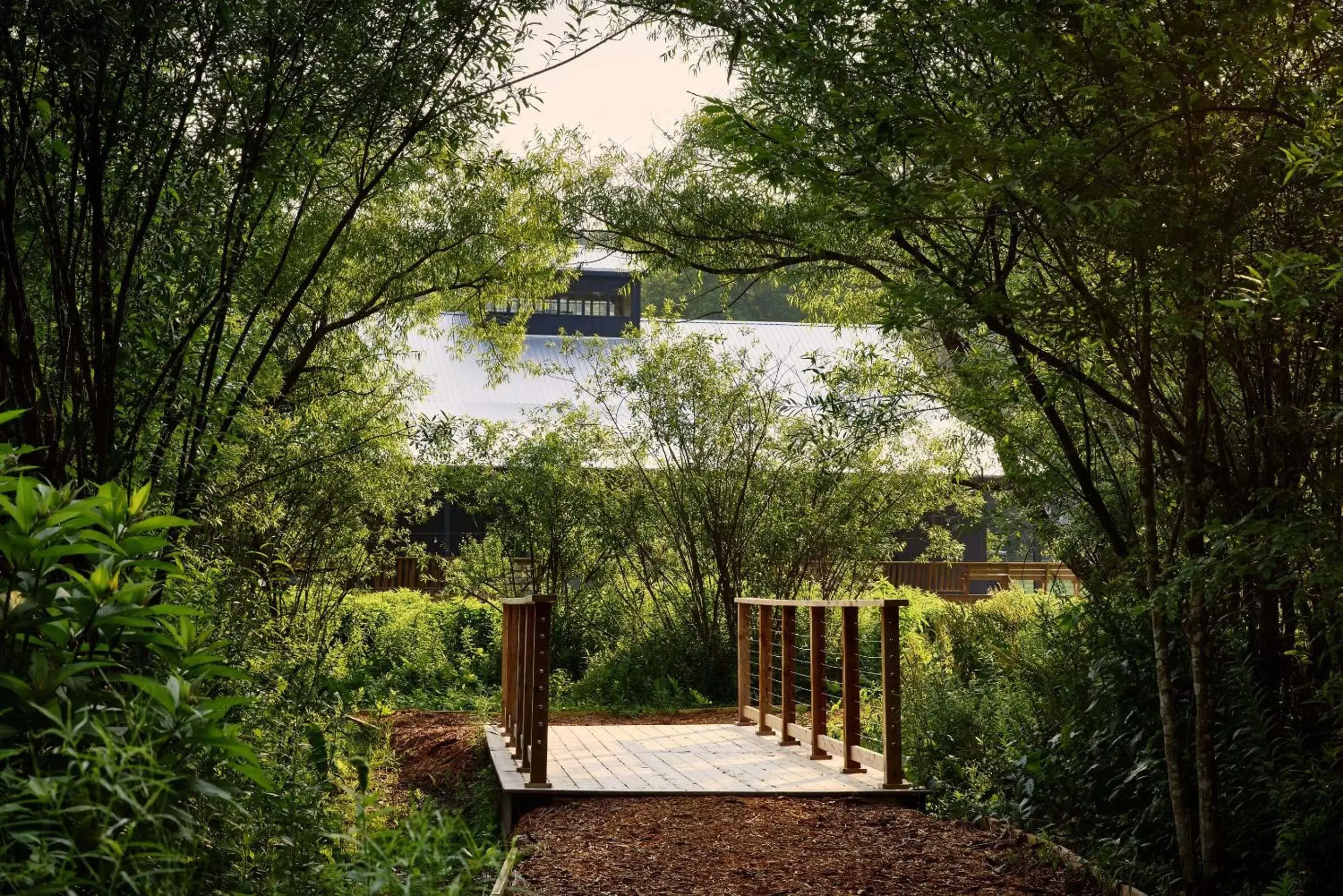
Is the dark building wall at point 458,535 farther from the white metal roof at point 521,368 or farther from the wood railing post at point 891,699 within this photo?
the wood railing post at point 891,699

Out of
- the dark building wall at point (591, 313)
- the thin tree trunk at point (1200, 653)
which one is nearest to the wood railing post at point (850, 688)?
the thin tree trunk at point (1200, 653)

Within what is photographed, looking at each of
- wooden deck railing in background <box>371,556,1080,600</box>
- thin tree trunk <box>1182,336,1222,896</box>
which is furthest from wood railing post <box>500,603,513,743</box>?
wooden deck railing in background <box>371,556,1080,600</box>

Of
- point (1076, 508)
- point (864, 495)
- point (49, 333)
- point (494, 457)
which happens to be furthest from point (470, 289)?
point (49, 333)

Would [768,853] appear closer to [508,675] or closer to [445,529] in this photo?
[508,675]

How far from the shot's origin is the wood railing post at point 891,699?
22.0 feet

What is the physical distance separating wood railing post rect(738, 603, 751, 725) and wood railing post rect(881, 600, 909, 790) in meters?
3.00

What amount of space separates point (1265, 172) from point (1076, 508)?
3102mm

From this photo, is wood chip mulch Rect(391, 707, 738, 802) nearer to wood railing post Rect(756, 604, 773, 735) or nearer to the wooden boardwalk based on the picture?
the wooden boardwalk

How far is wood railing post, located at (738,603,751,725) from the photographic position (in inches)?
385

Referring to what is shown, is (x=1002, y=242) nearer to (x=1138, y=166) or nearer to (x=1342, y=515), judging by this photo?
(x=1138, y=166)

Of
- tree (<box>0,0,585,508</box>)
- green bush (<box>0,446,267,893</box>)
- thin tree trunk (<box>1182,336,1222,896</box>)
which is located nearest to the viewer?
green bush (<box>0,446,267,893</box>)

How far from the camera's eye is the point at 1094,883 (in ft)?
16.0

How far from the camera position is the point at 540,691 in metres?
6.74

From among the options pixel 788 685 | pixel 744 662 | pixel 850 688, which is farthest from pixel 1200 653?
pixel 744 662
